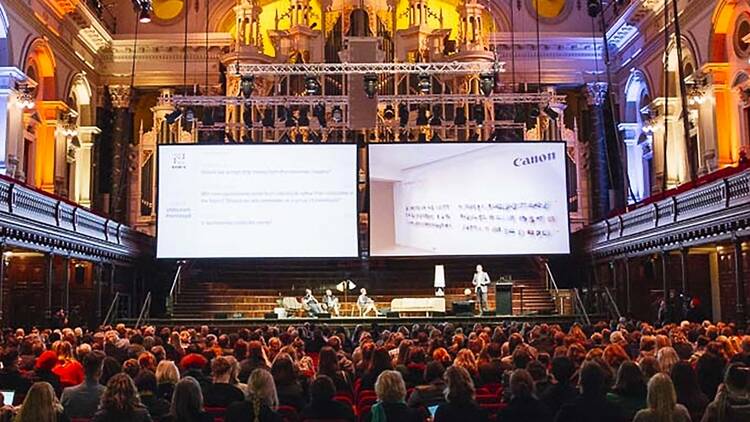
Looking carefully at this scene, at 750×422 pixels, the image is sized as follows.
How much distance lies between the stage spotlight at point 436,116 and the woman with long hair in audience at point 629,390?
70.8 ft

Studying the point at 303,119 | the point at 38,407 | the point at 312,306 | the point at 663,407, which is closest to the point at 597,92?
the point at 303,119

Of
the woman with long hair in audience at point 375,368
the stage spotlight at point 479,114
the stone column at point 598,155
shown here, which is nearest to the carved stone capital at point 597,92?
the stone column at point 598,155

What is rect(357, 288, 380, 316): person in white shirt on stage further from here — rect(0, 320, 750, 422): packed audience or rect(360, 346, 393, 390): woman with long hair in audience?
rect(360, 346, 393, 390): woman with long hair in audience

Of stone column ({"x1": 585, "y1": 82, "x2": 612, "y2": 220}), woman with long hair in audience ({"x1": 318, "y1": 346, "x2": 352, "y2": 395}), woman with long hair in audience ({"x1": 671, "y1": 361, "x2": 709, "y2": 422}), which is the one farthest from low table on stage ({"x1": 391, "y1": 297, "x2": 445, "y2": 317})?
woman with long hair in audience ({"x1": 671, "y1": 361, "x2": 709, "y2": 422})

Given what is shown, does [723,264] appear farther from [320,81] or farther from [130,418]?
[130,418]

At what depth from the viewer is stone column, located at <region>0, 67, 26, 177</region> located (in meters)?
22.0

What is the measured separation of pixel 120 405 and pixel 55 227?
14.7 m

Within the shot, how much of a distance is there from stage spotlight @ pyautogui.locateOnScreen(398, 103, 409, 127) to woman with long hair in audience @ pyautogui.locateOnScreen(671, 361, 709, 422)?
22.2 meters

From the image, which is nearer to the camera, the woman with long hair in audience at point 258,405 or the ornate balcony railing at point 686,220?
the woman with long hair in audience at point 258,405

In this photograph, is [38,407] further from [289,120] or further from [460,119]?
[460,119]

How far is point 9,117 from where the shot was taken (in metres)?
22.5

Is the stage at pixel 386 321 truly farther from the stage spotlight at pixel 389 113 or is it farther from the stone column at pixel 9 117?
the stage spotlight at pixel 389 113

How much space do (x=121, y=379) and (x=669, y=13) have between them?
22259mm

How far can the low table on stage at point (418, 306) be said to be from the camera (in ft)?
72.6
